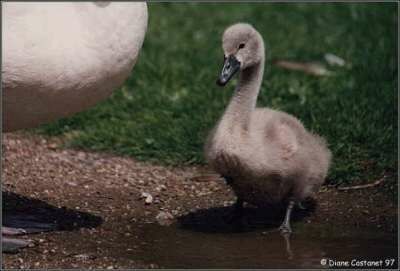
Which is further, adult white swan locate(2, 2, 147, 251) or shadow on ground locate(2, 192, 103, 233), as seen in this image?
shadow on ground locate(2, 192, 103, 233)

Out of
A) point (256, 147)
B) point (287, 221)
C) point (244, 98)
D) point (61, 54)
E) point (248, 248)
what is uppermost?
point (61, 54)

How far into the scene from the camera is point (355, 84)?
6.89m

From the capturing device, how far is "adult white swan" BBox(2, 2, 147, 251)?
4.25 meters

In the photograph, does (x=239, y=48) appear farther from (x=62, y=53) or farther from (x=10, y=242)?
(x=10, y=242)

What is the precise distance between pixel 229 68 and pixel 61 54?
3.21 ft

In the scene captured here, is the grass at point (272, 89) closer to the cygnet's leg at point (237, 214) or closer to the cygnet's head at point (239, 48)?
the cygnet's leg at point (237, 214)

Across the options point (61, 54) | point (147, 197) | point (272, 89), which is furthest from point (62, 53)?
point (272, 89)

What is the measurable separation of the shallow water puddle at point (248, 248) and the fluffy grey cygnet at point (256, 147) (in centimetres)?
22

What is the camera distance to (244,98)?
4.93m

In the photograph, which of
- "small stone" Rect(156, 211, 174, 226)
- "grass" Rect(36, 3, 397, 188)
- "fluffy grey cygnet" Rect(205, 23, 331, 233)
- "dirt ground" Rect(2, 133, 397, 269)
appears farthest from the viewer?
"grass" Rect(36, 3, 397, 188)

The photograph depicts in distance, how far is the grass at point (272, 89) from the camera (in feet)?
19.5

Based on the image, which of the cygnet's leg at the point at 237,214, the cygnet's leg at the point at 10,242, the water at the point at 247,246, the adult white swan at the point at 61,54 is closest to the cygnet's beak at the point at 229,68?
the adult white swan at the point at 61,54

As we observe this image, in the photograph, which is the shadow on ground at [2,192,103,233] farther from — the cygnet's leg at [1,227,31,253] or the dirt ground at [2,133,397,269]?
the cygnet's leg at [1,227,31,253]

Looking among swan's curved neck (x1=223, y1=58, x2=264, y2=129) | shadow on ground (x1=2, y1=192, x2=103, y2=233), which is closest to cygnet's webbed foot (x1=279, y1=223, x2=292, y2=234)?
swan's curved neck (x1=223, y1=58, x2=264, y2=129)
